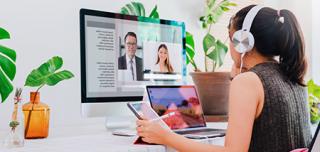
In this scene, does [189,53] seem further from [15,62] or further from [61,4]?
[15,62]

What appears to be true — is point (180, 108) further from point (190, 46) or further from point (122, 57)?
point (190, 46)

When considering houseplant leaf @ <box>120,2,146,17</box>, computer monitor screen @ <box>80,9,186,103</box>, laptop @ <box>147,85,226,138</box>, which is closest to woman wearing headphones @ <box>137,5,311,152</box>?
Result: laptop @ <box>147,85,226,138</box>

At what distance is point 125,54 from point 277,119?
2.07ft

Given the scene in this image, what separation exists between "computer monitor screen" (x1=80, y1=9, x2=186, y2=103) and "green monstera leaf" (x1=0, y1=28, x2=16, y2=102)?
338mm

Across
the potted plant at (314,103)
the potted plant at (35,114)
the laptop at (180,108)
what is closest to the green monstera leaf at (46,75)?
the potted plant at (35,114)

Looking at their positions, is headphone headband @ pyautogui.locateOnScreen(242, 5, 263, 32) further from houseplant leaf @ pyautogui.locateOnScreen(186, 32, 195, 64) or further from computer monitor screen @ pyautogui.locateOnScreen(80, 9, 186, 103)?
houseplant leaf @ pyautogui.locateOnScreen(186, 32, 195, 64)

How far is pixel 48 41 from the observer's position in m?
1.71

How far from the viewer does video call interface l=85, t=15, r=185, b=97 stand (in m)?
1.44

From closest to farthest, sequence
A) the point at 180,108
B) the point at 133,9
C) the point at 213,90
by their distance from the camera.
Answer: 1. the point at 180,108
2. the point at 213,90
3. the point at 133,9

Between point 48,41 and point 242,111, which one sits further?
point 48,41

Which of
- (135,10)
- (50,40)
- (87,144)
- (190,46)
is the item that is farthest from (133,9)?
(87,144)

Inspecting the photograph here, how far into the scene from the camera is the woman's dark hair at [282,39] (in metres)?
1.19

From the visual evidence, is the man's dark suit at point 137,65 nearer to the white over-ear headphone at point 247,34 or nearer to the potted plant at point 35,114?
the potted plant at point 35,114

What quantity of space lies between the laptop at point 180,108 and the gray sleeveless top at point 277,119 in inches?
8.6
